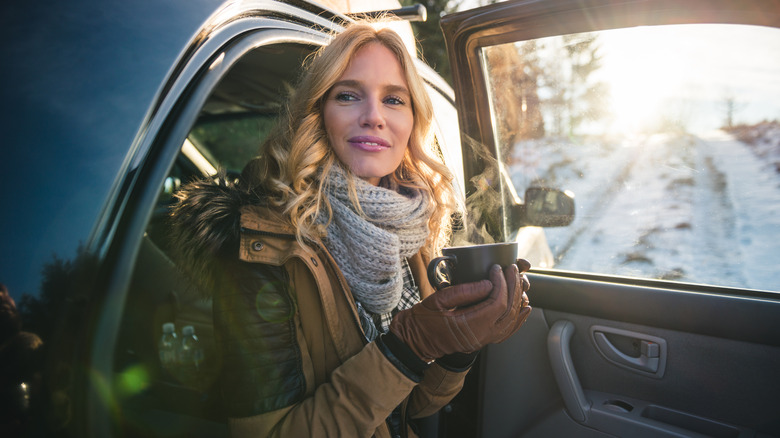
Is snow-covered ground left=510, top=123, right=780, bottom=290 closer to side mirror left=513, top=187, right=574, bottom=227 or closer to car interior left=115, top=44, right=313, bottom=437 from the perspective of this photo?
side mirror left=513, top=187, right=574, bottom=227

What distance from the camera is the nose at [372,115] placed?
5.37ft

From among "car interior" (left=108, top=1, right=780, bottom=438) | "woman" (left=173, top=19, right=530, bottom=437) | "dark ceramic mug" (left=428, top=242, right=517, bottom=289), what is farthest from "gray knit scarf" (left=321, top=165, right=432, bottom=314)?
"car interior" (left=108, top=1, right=780, bottom=438)

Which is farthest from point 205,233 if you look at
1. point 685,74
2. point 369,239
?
point 685,74

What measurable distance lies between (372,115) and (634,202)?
1193mm

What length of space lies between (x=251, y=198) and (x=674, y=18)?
5.11 ft

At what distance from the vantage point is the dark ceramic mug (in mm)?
1319

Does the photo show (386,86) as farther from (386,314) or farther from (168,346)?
(168,346)

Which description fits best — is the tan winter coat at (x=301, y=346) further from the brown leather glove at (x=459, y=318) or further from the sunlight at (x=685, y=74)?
the sunlight at (x=685, y=74)

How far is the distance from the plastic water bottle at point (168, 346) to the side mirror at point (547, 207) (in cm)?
185

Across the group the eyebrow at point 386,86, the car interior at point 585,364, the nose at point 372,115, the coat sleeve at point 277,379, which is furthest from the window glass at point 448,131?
the coat sleeve at point 277,379

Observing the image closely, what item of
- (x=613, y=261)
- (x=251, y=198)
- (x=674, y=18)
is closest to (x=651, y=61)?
(x=674, y=18)

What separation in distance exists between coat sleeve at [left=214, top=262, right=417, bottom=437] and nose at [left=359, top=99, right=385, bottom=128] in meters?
0.68

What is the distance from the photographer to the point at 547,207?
2037mm

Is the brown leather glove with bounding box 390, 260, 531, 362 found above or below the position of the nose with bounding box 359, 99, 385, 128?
below
